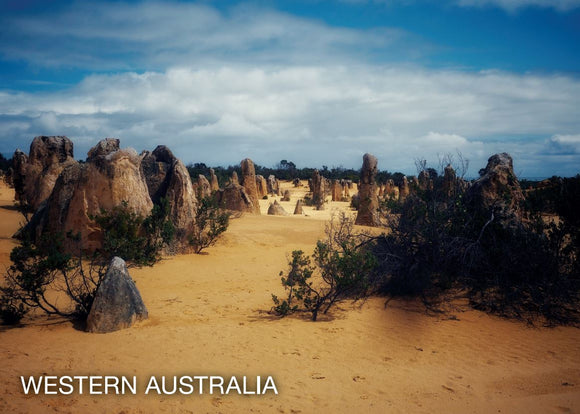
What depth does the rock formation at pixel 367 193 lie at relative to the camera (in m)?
17.6

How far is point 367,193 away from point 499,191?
9.51m

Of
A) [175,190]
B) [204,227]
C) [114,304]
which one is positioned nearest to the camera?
[114,304]

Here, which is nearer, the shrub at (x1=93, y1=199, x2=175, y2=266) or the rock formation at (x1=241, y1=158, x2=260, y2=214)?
the shrub at (x1=93, y1=199, x2=175, y2=266)

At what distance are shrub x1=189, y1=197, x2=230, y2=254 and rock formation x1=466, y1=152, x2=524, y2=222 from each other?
7.14 m

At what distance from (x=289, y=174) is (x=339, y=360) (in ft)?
169

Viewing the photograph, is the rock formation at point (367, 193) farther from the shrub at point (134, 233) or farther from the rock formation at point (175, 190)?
the shrub at point (134, 233)

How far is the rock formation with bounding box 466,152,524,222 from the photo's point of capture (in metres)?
7.84

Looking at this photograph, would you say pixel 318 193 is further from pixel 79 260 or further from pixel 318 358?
pixel 318 358

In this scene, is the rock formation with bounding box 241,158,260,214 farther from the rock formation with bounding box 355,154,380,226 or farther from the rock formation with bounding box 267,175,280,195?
the rock formation with bounding box 267,175,280,195

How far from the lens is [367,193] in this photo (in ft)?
59.2

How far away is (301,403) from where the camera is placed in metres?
3.85

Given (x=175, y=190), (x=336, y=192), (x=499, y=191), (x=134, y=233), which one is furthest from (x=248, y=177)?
(x=499, y=191)

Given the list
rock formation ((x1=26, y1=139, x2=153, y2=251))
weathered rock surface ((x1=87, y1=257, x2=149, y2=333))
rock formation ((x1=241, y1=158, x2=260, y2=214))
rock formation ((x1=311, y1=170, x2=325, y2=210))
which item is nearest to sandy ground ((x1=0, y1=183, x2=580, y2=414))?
weathered rock surface ((x1=87, y1=257, x2=149, y2=333))

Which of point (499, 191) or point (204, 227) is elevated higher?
point (499, 191)
